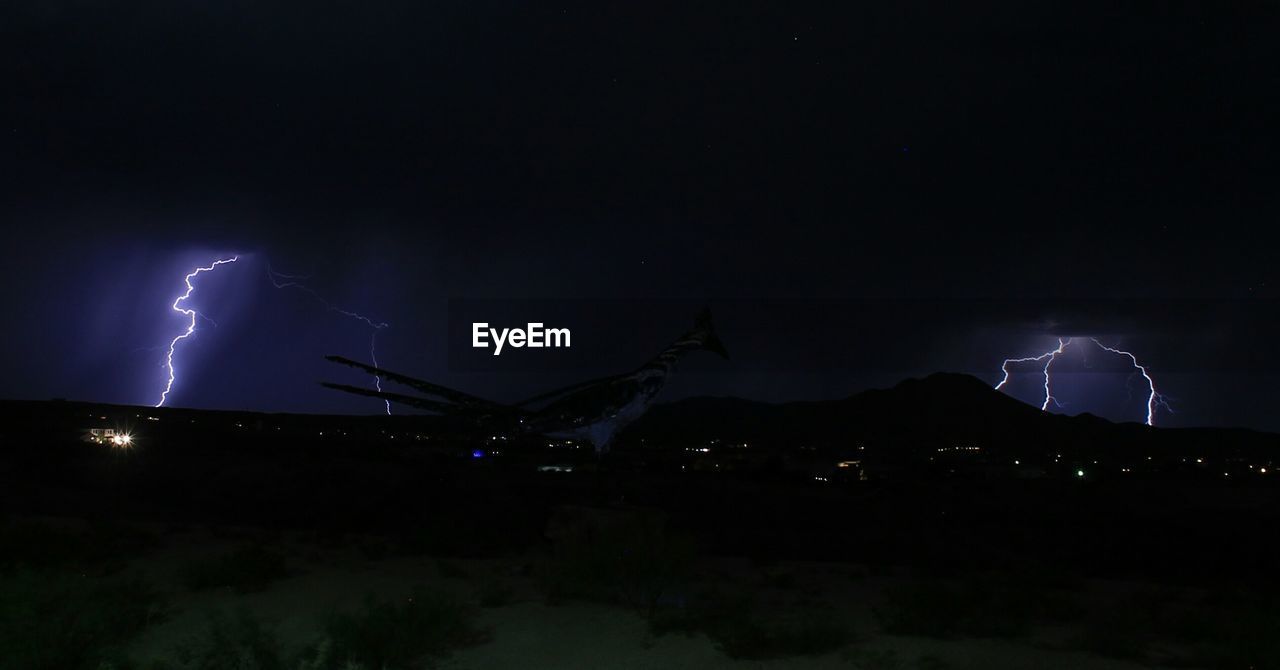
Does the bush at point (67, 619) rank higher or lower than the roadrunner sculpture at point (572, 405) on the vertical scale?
lower

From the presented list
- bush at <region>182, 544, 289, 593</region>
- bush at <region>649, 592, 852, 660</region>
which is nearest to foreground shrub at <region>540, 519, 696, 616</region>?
bush at <region>649, 592, 852, 660</region>

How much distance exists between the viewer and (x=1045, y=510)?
3017cm

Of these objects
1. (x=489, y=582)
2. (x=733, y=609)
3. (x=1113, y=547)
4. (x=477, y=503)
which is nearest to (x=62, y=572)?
(x=489, y=582)

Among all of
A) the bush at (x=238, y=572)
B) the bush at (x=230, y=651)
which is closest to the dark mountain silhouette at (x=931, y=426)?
the bush at (x=238, y=572)

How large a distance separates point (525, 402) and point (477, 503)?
1513 centimetres

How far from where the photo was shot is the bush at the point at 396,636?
28.3 feet

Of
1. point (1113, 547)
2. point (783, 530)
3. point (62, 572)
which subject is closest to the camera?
point (62, 572)

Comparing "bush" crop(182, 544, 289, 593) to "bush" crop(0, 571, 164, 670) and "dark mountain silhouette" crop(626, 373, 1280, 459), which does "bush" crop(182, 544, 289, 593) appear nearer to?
"bush" crop(0, 571, 164, 670)

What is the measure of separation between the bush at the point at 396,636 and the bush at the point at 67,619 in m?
2.30

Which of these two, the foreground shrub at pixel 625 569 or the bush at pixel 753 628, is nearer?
the bush at pixel 753 628

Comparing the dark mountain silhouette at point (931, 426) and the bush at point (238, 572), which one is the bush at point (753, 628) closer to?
the bush at point (238, 572)

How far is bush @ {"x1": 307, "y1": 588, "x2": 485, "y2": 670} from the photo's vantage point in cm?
864

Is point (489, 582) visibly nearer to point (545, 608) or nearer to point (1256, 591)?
point (545, 608)

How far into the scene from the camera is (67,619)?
30.7 ft
